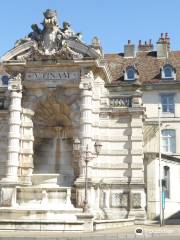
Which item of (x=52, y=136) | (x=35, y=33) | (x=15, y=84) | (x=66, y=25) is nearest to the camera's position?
(x=15, y=84)

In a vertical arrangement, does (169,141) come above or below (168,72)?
below

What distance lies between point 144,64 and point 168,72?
306cm

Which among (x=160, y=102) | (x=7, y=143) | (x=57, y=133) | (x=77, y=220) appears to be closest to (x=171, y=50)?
(x=160, y=102)

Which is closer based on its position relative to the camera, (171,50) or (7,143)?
(7,143)

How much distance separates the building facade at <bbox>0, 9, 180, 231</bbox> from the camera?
28.8 meters

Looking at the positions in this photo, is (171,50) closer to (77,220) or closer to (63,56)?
(63,56)

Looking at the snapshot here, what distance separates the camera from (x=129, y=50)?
47219 mm

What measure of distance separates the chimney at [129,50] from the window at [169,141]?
29.0 ft

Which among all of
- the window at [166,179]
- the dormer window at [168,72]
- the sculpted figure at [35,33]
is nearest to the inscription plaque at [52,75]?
the sculpted figure at [35,33]

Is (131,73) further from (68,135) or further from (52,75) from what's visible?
(52,75)

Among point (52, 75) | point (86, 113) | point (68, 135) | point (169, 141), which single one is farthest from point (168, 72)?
point (86, 113)

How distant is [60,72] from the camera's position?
30.5 metres

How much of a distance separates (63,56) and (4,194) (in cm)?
921

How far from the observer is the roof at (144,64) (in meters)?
43.6
